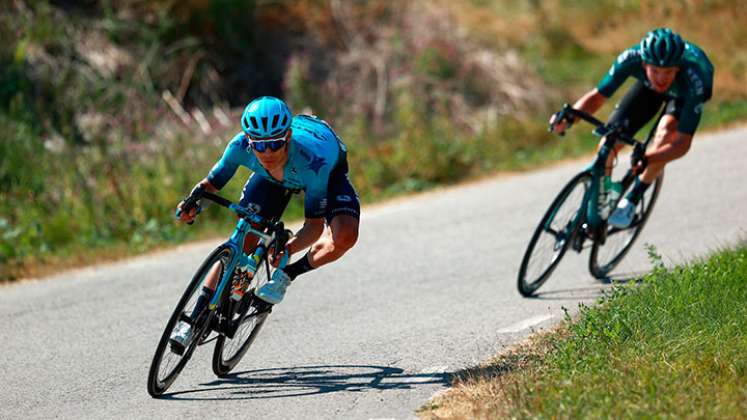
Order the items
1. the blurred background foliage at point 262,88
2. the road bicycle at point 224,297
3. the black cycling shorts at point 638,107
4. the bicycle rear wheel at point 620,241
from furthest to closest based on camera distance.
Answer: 1. the blurred background foliage at point 262,88
2. the bicycle rear wheel at point 620,241
3. the black cycling shorts at point 638,107
4. the road bicycle at point 224,297

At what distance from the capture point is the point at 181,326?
6383 millimetres

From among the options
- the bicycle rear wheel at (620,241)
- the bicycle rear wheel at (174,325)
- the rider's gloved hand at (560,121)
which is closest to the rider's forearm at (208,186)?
the bicycle rear wheel at (174,325)

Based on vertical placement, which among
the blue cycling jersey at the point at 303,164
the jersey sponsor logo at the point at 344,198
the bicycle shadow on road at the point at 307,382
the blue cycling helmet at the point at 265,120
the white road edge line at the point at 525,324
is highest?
the blue cycling helmet at the point at 265,120

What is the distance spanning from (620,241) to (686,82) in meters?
1.77

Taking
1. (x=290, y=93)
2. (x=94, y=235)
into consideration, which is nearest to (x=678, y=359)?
(x=94, y=235)

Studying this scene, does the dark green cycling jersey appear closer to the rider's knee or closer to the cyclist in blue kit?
the cyclist in blue kit

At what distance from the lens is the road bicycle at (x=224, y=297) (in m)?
6.43

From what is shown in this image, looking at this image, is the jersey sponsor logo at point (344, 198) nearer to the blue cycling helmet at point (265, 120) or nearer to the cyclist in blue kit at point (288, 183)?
the cyclist in blue kit at point (288, 183)

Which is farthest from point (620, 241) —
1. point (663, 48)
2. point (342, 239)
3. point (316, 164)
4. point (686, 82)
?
point (316, 164)

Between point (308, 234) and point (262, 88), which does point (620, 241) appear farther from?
point (262, 88)

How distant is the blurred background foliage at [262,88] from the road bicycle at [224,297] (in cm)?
501

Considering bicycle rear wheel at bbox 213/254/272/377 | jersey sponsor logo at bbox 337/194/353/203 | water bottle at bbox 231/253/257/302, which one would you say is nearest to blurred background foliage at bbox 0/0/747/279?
bicycle rear wheel at bbox 213/254/272/377

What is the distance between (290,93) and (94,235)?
253 inches

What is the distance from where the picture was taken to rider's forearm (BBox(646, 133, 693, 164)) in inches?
349
